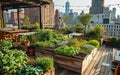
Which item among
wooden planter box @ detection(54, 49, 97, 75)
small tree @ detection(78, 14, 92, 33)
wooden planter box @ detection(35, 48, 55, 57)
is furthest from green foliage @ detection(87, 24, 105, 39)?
wooden planter box @ detection(54, 49, 97, 75)

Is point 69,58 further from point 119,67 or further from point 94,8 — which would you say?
point 94,8

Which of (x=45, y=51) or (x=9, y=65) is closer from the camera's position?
(x=9, y=65)

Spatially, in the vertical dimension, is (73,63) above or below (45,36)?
below

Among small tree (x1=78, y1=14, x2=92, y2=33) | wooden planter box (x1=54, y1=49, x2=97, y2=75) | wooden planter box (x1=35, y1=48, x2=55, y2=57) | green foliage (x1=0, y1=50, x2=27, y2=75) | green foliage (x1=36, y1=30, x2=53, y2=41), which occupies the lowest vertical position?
wooden planter box (x1=54, y1=49, x2=97, y2=75)

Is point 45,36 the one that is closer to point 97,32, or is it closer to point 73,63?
point 73,63

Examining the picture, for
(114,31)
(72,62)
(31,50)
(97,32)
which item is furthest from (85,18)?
(114,31)

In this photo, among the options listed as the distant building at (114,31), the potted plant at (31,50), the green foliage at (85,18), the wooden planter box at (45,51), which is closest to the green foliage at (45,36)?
the potted plant at (31,50)

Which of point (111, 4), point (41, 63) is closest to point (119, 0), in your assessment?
point (111, 4)

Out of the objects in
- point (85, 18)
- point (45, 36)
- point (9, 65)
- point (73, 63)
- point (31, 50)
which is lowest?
point (73, 63)

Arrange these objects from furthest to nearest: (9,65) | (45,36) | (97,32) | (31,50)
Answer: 1. (97,32)
2. (45,36)
3. (31,50)
4. (9,65)

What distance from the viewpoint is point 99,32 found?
317 inches

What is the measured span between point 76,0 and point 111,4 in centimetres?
445

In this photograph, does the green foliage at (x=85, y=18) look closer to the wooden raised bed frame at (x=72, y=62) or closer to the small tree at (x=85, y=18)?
the small tree at (x=85, y=18)

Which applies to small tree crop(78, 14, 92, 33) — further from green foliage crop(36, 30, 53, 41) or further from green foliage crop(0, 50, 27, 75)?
green foliage crop(0, 50, 27, 75)
